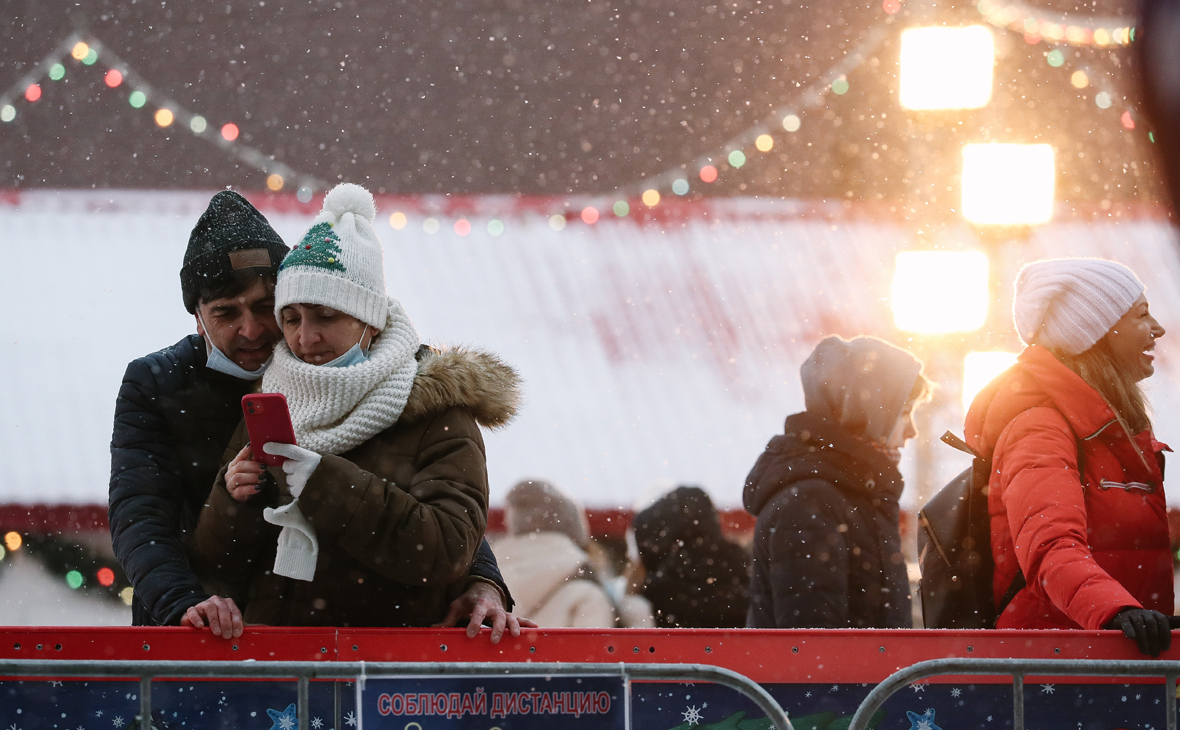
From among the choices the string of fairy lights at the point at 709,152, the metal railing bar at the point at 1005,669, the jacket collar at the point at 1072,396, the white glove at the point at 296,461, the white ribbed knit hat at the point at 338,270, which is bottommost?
the metal railing bar at the point at 1005,669

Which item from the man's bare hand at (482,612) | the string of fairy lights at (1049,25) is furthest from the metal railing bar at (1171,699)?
the string of fairy lights at (1049,25)

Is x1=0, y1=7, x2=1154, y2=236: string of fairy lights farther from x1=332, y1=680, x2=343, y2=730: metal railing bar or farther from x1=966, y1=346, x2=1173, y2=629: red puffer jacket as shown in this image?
x1=332, y1=680, x2=343, y2=730: metal railing bar

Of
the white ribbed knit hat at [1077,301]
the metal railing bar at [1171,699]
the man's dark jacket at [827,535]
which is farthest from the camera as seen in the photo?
the man's dark jacket at [827,535]

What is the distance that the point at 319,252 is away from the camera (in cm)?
173

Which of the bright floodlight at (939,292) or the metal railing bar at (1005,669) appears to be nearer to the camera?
the metal railing bar at (1005,669)

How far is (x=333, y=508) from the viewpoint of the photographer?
4.86ft

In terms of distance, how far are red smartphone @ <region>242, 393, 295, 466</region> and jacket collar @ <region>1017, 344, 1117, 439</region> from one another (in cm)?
138

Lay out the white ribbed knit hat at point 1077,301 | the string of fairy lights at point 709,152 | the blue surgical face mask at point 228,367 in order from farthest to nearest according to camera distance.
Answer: the string of fairy lights at point 709,152 < the white ribbed knit hat at point 1077,301 < the blue surgical face mask at point 228,367

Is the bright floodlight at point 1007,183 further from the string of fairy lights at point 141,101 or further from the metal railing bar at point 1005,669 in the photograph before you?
the string of fairy lights at point 141,101

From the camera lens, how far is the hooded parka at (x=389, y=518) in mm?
1500

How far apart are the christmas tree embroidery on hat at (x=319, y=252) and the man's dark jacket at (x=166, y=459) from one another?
0.39 m

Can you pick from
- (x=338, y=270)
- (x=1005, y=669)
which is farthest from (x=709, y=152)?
(x=1005, y=669)

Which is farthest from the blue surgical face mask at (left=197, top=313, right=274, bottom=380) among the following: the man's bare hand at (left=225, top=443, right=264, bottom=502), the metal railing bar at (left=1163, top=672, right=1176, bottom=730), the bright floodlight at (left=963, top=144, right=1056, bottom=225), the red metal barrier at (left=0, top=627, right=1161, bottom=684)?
the bright floodlight at (left=963, top=144, right=1056, bottom=225)

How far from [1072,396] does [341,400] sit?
133cm
